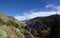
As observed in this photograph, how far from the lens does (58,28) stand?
24.3 metres

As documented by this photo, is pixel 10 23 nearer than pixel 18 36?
No

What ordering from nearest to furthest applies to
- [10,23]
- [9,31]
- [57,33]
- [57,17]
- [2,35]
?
[2,35]
[9,31]
[10,23]
[57,33]
[57,17]

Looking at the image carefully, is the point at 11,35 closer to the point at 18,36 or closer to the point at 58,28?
the point at 18,36

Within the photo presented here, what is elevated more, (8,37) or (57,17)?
(57,17)

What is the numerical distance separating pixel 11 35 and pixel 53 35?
41.1 feet

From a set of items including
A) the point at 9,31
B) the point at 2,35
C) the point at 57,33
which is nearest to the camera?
the point at 2,35

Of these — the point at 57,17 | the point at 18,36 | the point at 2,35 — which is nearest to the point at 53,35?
the point at 57,17

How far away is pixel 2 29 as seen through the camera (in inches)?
521

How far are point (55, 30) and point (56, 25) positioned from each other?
0.84 meters

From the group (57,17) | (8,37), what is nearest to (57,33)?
(57,17)

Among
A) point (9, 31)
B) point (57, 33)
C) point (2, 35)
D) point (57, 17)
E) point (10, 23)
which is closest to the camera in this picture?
point (2, 35)

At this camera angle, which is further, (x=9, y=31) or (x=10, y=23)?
(x=10, y=23)

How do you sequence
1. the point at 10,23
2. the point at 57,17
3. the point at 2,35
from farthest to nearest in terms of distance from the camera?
the point at 57,17 < the point at 10,23 < the point at 2,35

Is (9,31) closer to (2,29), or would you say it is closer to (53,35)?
(2,29)
